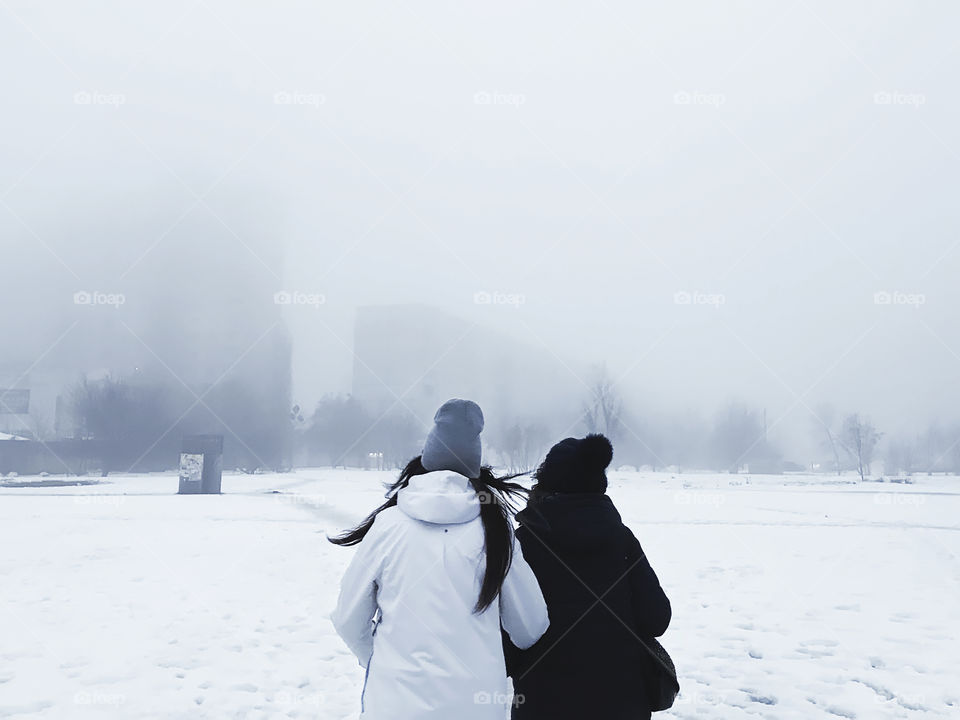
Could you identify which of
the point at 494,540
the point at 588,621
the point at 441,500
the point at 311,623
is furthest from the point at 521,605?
the point at 311,623

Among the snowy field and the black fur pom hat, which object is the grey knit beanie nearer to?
the black fur pom hat

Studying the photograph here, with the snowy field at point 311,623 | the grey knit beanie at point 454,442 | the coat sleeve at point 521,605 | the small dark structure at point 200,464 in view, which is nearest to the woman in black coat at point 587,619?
the coat sleeve at point 521,605

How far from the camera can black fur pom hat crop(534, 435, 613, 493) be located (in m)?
2.75

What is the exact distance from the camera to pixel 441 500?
221 cm

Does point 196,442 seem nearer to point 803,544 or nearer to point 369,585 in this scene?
point 803,544

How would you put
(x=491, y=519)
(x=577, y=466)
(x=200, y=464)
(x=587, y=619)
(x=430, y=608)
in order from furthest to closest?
(x=200, y=464) → (x=577, y=466) → (x=587, y=619) → (x=491, y=519) → (x=430, y=608)

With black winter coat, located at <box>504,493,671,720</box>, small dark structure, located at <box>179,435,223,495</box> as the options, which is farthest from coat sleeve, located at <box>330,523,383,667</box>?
small dark structure, located at <box>179,435,223,495</box>

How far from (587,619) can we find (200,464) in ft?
84.5

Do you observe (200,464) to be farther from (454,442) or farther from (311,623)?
(454,442)

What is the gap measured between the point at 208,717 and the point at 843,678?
4795 millimetres

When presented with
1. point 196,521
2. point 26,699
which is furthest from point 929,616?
point 196,521

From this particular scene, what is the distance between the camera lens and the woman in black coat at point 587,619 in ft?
8.54

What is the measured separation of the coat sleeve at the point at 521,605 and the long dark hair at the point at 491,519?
48mm

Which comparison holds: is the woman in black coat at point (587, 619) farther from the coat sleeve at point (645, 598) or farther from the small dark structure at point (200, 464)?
the small dark structure at point (200, 464)
